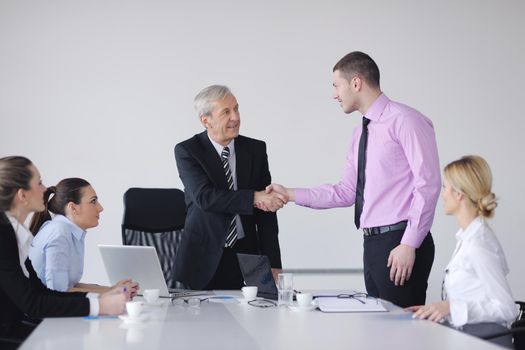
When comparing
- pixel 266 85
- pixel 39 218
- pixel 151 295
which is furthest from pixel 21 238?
pixel 266 85

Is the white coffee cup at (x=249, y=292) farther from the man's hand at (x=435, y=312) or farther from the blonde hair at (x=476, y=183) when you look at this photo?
the blonde hair at (x=476, y=183)

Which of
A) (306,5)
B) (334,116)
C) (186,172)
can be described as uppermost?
(306,5)

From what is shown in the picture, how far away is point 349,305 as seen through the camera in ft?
8.59

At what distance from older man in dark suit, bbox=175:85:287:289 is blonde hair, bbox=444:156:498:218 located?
1064 millimetres

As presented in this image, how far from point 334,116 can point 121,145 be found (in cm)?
156

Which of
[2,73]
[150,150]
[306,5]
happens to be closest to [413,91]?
[306,5]

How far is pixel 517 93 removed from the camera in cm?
528

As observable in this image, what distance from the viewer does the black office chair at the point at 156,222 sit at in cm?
374

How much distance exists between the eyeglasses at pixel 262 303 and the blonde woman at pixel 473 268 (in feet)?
1.84

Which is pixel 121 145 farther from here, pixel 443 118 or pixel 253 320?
pixel 253 320

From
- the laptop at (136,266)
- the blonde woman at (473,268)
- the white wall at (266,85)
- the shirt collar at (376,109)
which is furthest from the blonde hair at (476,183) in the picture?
the white wall at (266,85)

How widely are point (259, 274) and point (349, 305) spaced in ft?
1.50

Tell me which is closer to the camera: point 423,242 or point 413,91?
point 423,242

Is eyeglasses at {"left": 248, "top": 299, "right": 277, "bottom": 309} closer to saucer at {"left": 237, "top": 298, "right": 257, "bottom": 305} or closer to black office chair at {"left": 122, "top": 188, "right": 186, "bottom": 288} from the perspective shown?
saucer at {"left": 237, "top": 298, "right": 257, "bottom": 305}
